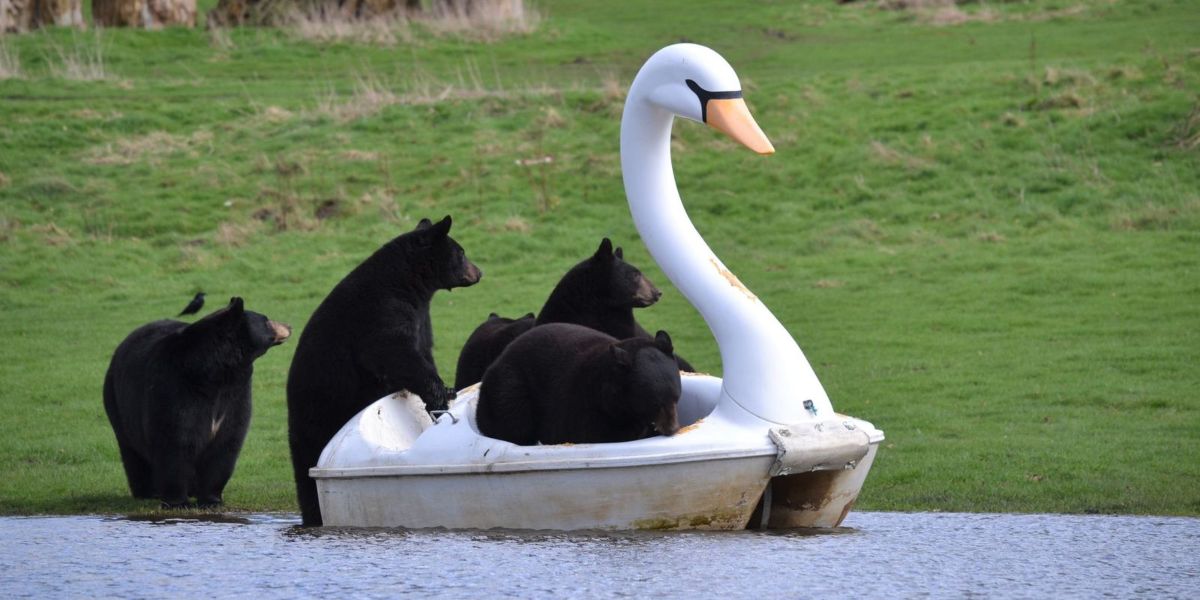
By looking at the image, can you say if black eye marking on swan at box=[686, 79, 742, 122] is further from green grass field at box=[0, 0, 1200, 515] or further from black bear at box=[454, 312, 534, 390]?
green grass field at box=[0, 0, 1200, 515]

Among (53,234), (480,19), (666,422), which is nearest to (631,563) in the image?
(666,422)

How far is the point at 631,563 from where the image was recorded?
7516 mm

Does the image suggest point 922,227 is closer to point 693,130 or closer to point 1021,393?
point 693,130

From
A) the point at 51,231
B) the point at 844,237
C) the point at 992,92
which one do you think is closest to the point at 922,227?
the point at 844,237

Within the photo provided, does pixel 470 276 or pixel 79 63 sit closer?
pixel 470 276

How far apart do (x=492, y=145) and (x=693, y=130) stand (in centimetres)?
322

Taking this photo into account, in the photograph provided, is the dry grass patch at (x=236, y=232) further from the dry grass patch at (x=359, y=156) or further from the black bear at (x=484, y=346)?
the black bear at (x=484, y=346)

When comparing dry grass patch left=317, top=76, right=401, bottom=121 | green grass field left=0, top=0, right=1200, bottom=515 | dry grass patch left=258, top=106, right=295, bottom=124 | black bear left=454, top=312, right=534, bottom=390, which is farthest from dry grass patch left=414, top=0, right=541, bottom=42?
black bear left=454, top=312, right=534, bottom=390

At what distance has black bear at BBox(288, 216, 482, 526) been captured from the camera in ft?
31.6

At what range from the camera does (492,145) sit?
27328mm

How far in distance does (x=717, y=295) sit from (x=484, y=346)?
2843 millimetres

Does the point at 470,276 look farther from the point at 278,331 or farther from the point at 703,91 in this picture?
the point at 703,91

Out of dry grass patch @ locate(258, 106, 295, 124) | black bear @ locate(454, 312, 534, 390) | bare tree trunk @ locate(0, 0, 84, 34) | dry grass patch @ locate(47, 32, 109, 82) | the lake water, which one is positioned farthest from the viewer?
bare tree trunk @ locate(0, 0, 84, 34)

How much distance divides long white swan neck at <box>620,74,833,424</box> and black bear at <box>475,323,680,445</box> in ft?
1.01
